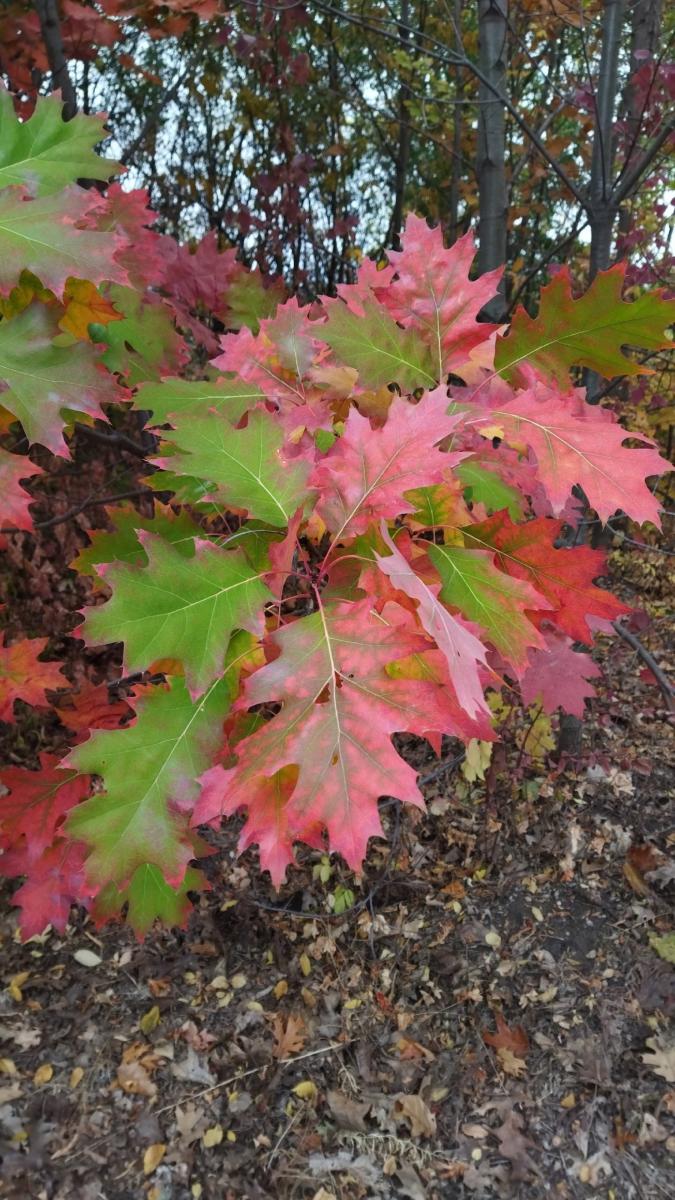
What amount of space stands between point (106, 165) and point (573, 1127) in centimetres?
249

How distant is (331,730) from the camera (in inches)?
37.0

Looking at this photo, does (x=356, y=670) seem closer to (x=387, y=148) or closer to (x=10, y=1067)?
(x=10, y=1067)

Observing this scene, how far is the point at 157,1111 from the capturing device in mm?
2146

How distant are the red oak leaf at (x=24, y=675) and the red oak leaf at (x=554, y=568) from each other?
3.69ft

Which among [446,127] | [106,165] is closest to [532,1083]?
[106,165]

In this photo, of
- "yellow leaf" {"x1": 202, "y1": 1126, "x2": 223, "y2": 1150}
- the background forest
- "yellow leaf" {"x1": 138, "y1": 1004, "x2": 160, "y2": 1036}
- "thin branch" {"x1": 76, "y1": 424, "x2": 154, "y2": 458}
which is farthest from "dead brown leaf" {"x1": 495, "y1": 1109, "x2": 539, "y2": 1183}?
"thin branch" {"x1": 76, "y1": 424, "x2": 154, "y2": 458}

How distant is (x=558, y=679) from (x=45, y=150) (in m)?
1.48

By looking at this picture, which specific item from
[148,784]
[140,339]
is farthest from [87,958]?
[140,339]

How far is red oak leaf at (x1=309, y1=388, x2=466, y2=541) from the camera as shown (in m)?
0.99

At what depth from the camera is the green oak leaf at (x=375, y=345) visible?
1.22 meters

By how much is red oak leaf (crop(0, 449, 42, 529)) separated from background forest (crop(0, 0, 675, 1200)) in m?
0.01

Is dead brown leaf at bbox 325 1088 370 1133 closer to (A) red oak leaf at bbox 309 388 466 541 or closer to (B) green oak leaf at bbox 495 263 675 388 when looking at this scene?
(A) red oak leaf at bbox 309 388 466 541

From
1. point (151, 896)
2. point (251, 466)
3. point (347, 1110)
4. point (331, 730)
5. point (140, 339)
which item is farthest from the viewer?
point (347, 1110)

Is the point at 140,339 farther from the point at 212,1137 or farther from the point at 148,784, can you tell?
the point at 212,1137
